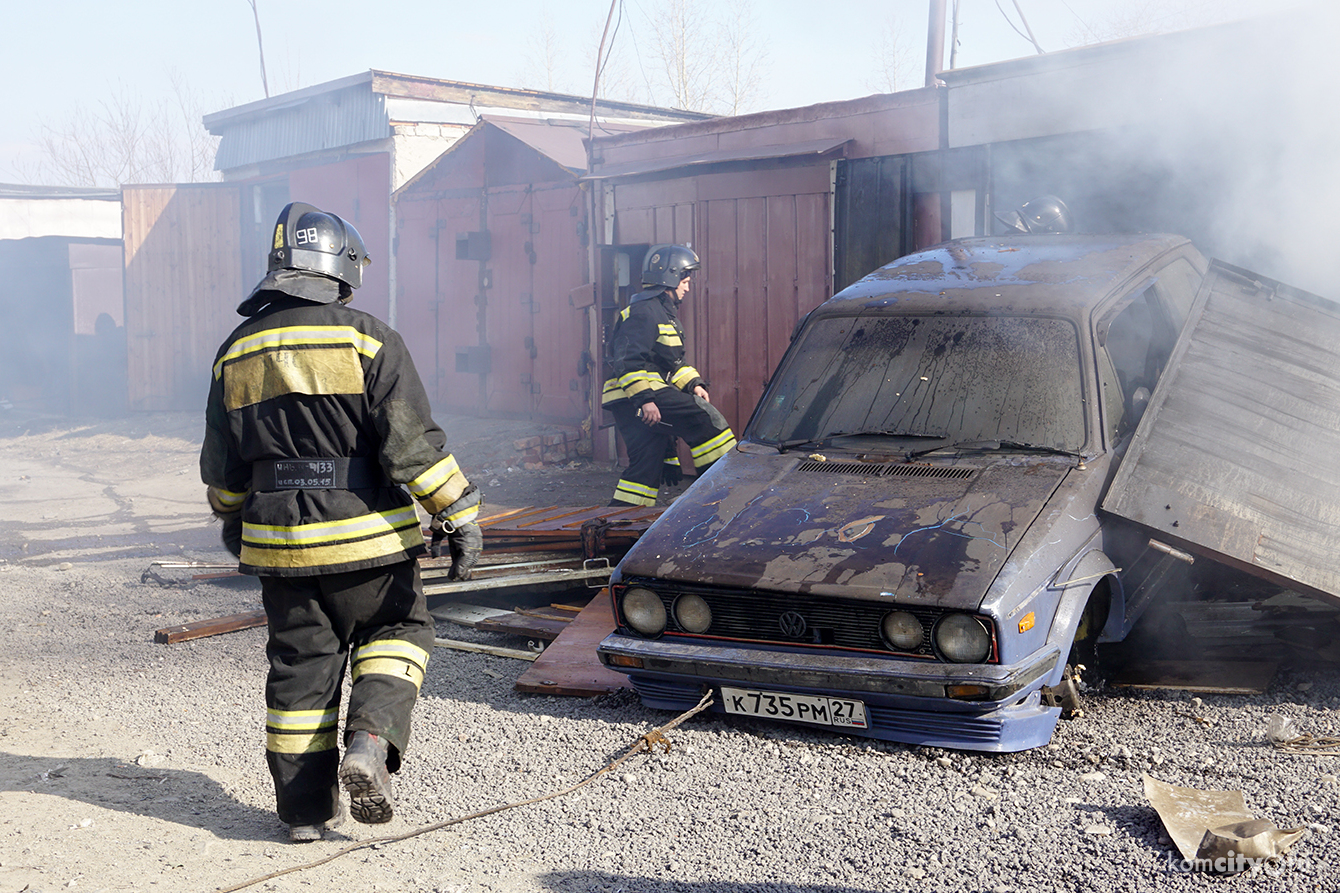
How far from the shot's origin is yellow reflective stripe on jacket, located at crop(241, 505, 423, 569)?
3281mm

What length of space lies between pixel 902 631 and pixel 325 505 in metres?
1.87

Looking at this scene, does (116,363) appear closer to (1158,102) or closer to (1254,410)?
(1158,102)

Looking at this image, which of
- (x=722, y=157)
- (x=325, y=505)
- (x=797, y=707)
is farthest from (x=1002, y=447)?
(x=722, y=157)

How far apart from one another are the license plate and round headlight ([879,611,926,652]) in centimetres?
25

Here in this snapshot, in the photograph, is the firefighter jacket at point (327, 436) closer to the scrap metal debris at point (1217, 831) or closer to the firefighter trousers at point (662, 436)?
the scrap metal debris at point (1217, 831)

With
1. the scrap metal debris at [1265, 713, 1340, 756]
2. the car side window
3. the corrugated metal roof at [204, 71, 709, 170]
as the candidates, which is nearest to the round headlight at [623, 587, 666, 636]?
the car side window

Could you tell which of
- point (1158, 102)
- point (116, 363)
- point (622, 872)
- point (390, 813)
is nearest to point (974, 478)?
point (622, 872)

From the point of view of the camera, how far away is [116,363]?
62.2 ft

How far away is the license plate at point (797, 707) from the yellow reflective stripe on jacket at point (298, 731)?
1.37 meters

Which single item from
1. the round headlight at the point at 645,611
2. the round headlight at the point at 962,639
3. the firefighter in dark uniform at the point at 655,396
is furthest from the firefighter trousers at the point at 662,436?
the round headlight at the point at 962,639

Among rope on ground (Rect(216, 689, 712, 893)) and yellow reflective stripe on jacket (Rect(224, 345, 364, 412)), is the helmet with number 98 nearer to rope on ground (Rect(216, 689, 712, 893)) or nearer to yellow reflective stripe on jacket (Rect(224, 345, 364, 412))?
yellow reflective stripe on jacket (Rect(224, 345, 364, 412))

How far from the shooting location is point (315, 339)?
10.9 feet

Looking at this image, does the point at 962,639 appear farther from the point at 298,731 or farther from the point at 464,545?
the point at 298,731

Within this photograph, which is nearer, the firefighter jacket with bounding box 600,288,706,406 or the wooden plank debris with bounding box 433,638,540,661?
the wooden plank debris with bounding box 433,638,540,661
